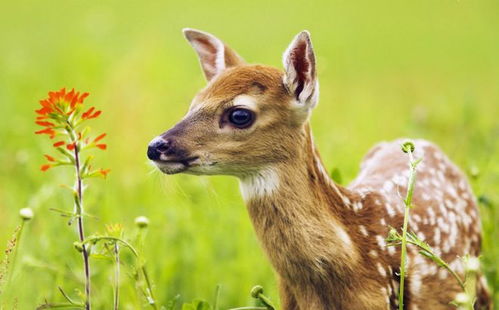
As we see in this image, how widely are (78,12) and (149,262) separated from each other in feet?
35.0

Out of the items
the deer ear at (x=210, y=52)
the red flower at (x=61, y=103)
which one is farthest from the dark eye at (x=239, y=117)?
the red flower at (x=61, y=103)

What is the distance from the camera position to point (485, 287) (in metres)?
4.15

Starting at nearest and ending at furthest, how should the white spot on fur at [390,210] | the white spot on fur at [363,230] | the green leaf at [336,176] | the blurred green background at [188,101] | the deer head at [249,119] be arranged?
the deer head at [249,119]
the white spot on fur at [363,230]
the white spot on fur at [390,210]
the green leaf at [336,176]
the blurred green background at [188,101]

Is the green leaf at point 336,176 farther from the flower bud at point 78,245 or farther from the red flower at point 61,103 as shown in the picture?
the red flower at point 61,103

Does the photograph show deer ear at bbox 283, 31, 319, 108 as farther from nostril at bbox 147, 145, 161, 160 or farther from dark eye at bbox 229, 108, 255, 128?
nostril at bbox 147, 145, 161, 160

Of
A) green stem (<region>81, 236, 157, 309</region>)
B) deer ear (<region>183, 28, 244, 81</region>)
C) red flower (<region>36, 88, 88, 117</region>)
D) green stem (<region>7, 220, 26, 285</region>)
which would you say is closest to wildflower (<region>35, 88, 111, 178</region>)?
red flower (<region>36, 88, 88, 117</region>)

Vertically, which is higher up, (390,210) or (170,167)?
(170,167)

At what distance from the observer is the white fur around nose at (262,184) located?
138 inches

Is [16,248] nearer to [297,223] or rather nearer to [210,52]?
[297,223]

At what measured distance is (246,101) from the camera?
138 inches

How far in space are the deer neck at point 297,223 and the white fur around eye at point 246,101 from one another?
8.9 inches

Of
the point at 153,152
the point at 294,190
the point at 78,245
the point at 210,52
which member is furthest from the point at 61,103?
the point at 210,52

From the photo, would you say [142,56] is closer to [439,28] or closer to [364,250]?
[439,28]

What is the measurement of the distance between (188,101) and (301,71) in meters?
1.16
